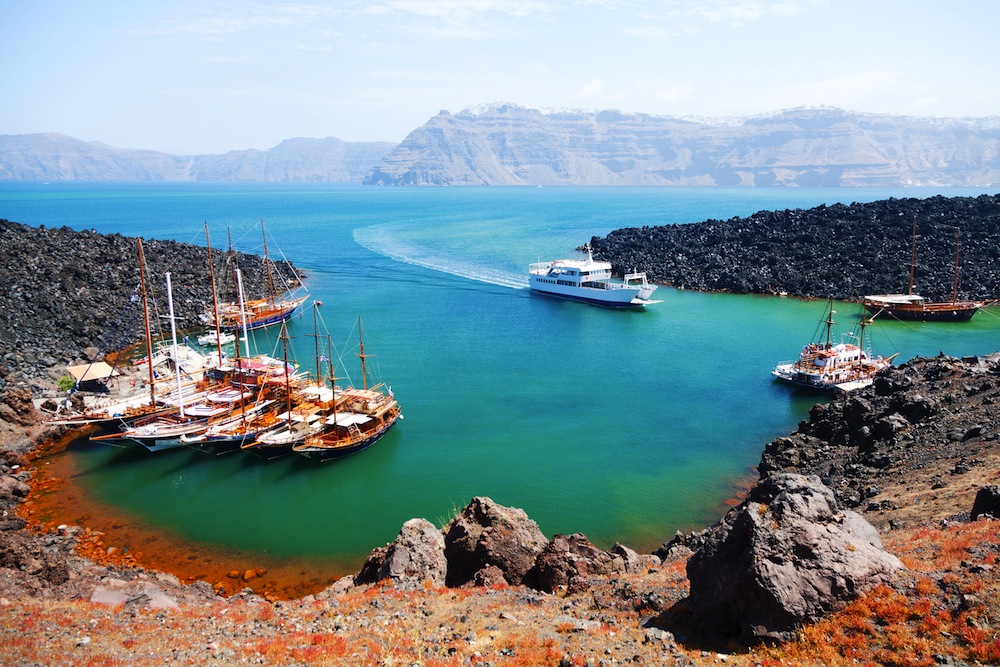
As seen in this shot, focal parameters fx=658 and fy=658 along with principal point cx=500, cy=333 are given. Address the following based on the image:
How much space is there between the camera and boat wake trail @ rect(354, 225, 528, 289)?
91.2 metres

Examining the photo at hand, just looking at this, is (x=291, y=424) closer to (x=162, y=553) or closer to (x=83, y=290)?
(x=162, y=553)

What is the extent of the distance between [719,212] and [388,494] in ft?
616

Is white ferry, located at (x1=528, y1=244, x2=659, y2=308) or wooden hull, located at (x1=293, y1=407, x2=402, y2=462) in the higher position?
white ferry, located at (x1=528, y1=244, x2=659, y2=308)

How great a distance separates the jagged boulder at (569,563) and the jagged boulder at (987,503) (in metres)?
10.1

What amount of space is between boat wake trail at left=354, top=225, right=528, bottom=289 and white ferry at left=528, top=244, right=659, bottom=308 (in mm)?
5284

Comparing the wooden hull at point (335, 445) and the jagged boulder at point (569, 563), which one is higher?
the jagged boulder at point (569, 563)

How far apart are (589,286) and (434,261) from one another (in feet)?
109

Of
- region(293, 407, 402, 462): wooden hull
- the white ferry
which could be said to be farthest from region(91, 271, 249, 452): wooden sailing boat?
the white ferry

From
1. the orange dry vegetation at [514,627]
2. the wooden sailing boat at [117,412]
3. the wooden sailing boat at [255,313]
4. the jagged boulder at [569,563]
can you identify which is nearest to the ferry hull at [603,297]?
the wooden sailing boat at [255,313]

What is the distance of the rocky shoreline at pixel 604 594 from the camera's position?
12906 mm

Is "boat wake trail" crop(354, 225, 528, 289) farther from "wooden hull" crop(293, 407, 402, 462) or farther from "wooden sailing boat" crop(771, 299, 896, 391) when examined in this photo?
"wooden hull" crop(293, 407, 402, 462)

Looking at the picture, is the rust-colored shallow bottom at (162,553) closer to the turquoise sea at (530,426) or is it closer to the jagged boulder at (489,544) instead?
the turquoise sea at (530,426)

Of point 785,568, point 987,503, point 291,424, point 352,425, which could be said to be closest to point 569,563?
point 785,568

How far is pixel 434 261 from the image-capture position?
10519cm
